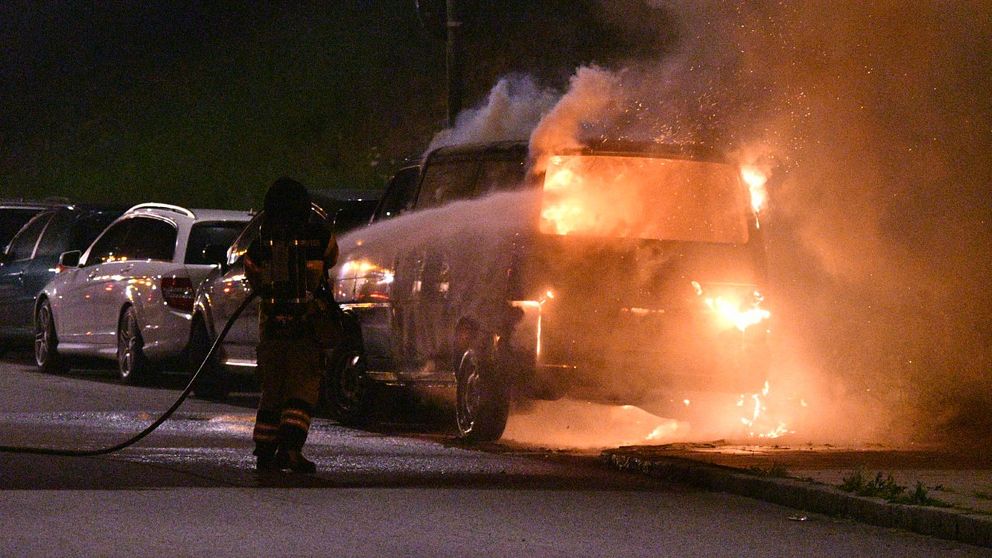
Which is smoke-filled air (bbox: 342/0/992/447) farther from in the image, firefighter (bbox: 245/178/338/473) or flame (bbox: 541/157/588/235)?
firefighter (bbox: 245/178/338/473)

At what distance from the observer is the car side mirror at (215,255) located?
57.0 feet

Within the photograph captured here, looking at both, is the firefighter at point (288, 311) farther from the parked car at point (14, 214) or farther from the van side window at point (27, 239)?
the parked car at point (14, 214)

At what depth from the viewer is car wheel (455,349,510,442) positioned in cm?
1325

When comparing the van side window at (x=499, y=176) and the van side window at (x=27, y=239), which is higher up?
the van side window at (x=27, y=239)

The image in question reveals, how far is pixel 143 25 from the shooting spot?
2245 inches

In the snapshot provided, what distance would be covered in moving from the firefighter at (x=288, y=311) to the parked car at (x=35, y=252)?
1069 centimetres

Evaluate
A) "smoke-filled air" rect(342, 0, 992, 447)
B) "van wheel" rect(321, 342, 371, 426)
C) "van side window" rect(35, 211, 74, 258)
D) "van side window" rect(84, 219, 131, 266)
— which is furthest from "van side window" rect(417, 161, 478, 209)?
"van side window" rect(35, 211, 74, 258)

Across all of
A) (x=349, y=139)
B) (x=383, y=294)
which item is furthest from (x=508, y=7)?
(x=383, y=294)

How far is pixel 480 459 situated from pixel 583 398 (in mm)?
1041

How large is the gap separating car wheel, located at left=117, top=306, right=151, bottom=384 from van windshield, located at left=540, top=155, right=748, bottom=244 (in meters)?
7.25

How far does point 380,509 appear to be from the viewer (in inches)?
384

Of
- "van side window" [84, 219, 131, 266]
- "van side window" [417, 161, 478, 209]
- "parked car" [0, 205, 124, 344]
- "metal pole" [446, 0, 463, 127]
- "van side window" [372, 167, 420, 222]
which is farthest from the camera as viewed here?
"parked car" [0, 205, 124, 344]

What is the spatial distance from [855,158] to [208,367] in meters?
6.39

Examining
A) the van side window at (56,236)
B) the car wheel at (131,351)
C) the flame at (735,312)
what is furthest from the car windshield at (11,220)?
the flame at (735,312)
